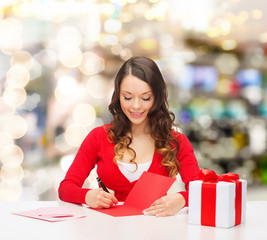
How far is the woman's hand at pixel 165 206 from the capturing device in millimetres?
1400

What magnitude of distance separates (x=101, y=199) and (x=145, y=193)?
146 mm

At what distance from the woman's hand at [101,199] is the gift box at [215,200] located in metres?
0.29

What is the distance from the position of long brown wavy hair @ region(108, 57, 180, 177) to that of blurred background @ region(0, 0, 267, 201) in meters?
2.37

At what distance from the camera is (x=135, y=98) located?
164cm

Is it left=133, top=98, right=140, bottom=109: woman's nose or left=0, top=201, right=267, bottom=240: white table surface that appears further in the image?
left=133, top=98, right=140, bottom=109: woman's nose

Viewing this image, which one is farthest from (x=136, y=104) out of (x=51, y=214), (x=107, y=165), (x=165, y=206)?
(x=51, y=214)

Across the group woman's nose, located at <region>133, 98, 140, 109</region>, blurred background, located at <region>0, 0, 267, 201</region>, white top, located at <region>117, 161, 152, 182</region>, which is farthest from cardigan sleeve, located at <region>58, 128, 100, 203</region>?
blurred background, located at <region>0, 0, 267, 201</region>

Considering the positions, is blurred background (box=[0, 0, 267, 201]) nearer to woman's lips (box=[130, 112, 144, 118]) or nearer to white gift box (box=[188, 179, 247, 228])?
woman's lips (box=[130, 112, 144, 118])

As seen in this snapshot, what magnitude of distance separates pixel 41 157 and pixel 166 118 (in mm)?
2498

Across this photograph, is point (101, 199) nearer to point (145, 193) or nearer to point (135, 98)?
point (145, 193)

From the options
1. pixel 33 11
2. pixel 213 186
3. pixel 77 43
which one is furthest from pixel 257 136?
pixel 213 186

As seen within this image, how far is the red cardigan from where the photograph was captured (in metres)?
1.70

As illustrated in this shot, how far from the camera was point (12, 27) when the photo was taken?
4117mm

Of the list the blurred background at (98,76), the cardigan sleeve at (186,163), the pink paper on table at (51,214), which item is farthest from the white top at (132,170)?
the blurred background at (98,76)
